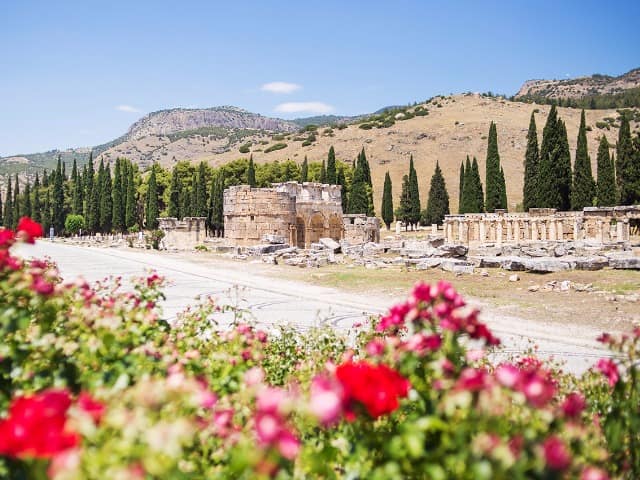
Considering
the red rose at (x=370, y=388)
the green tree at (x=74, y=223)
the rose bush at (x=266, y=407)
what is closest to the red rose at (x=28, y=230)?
the rose bush at (x=266, y=407)

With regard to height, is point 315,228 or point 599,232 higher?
point 315,228

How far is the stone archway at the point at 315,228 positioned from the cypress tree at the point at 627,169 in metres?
20.9

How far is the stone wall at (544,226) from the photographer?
26.5m

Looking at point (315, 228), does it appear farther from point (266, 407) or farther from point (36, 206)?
point (36, 206)

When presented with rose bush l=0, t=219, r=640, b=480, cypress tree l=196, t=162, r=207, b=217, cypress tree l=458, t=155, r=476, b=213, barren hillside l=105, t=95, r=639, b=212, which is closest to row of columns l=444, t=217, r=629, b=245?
cypress tree l=458, t=155, r=476, b=213

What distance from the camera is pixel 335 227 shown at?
31859mm

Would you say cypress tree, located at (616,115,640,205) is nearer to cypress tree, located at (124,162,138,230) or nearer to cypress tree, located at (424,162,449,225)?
cypress tree, located at (424,162,449,225)

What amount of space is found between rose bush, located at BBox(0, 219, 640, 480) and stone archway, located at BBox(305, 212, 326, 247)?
86.2 feet

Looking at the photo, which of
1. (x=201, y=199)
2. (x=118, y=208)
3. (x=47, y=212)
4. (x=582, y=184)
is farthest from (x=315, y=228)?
(x=47, y=212)

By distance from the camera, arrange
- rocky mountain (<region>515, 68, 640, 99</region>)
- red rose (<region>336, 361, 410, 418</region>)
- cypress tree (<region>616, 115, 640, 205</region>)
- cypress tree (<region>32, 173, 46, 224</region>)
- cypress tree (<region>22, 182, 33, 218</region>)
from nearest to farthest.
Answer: red rose (<region>336, 361, 410, 418</region>)
cypress tree (<region>616, 115, 640, 205</region>)
cypress tree (<region>22, 182, 33, 218</region>)
cypress tree (<region>32, 173, 46, 224</region>)
rocky mountain (<region>515, 68, 640, 99</region>)

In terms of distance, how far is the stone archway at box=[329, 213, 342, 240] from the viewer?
31.6 meters

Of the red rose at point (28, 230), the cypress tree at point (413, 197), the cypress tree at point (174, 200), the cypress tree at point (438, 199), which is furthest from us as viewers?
the cypress tree at point (174, 200)

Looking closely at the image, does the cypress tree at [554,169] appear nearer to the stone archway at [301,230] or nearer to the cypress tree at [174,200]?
the stone archway at [301,230]

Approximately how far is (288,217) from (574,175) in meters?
22.5
